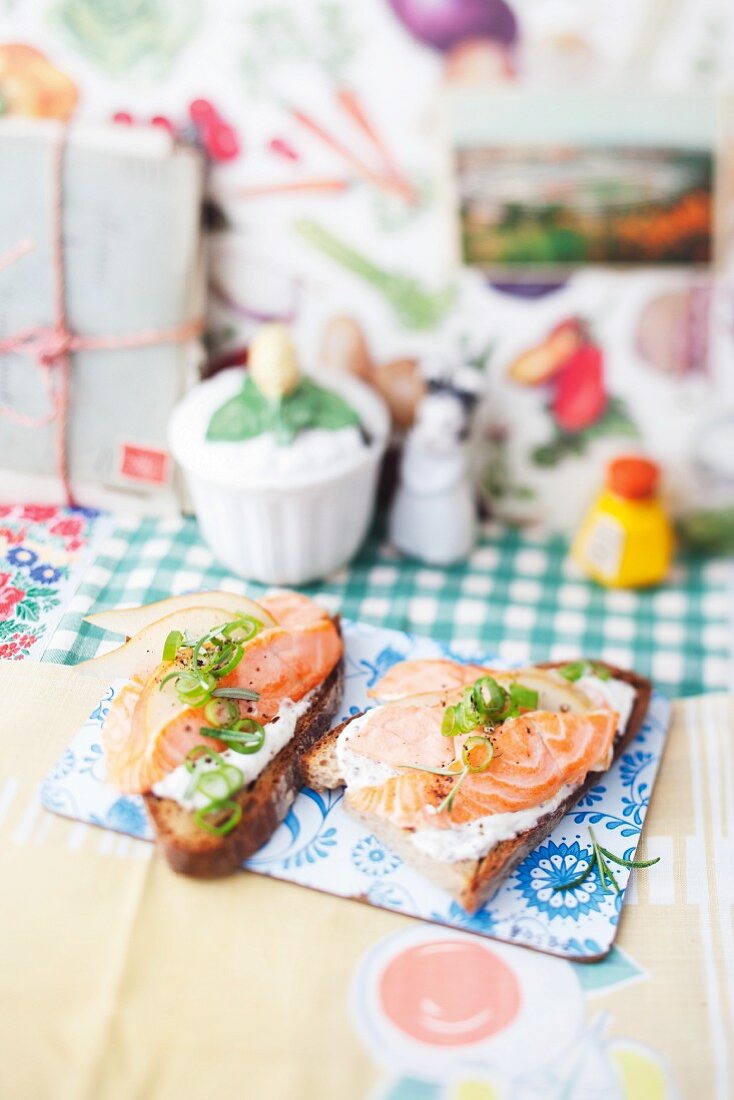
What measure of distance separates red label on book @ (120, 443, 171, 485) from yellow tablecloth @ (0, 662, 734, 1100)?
53 centimetres

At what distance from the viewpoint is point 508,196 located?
153 centimetres

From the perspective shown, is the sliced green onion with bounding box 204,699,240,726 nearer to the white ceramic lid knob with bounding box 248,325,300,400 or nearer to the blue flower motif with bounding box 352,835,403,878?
the blue flower motif with bounding box 352,835,403,878

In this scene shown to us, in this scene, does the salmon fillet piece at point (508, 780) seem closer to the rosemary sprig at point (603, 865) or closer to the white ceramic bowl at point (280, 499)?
the rosemary sprig at point (603, 865)

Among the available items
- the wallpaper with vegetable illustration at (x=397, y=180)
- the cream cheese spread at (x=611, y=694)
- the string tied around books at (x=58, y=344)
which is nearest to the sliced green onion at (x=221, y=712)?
the cream cheese spread at (x=611, y=694)

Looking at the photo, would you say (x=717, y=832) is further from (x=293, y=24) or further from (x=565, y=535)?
(x=293, y=24)

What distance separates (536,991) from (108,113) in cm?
129

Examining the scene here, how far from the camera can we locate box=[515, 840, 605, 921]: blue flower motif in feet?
3.73

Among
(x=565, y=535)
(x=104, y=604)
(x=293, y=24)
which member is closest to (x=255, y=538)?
(x=104, y=604)

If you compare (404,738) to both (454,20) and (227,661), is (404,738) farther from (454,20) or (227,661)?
(454,20)

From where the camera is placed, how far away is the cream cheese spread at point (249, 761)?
3.72 feet

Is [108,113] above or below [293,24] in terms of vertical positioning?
below

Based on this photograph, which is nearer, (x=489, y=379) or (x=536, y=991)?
(x=536, y=991)

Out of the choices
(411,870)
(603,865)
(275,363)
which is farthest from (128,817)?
(275,363)

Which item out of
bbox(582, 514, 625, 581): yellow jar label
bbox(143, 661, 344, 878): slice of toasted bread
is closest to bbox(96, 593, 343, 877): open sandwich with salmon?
bbox(143, 661, 344, 878): slice of toasted bread
